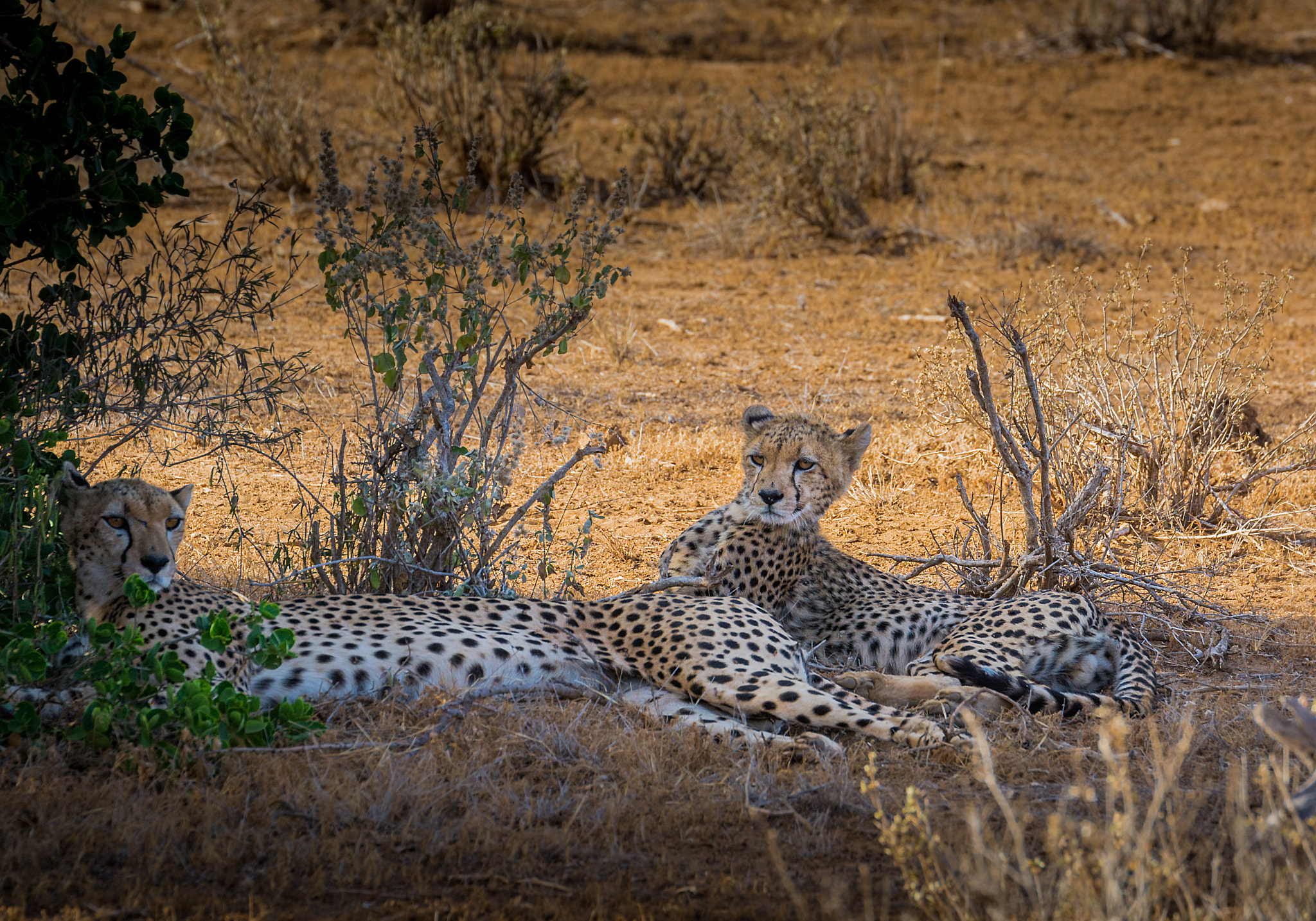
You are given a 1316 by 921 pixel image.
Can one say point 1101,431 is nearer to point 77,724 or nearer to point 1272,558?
point 1272,558

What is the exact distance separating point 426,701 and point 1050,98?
1256 centimetres

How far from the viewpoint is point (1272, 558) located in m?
5.25

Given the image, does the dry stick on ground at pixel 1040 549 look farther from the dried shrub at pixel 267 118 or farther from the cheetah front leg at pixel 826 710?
the dried shrub at pixel 267 118

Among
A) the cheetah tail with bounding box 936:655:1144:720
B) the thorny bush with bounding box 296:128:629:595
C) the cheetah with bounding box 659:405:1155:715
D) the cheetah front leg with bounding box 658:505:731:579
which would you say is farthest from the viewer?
the cheetah front leg with bounding box 658:505:731:579

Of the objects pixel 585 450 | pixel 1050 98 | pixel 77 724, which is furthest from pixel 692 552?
pixel 1050 98

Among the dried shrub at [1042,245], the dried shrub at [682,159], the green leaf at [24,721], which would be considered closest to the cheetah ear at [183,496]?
the green leaf at [24,721]

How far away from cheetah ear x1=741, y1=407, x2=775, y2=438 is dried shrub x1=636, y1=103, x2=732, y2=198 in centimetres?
669

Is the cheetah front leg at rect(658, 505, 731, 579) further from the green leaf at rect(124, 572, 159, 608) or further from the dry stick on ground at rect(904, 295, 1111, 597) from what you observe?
the green leaf at rect(124, 572, 159, 608)

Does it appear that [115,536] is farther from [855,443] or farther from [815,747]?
[855,443]

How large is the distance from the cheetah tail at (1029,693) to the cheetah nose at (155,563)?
2121mm

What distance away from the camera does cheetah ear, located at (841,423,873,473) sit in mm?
4523

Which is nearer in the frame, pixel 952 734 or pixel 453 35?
pixel 952 734

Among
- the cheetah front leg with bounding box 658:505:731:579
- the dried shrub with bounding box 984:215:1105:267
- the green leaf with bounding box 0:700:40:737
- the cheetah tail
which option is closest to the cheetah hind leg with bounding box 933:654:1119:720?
the cheetah tail

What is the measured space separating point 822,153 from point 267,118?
4345 mm
